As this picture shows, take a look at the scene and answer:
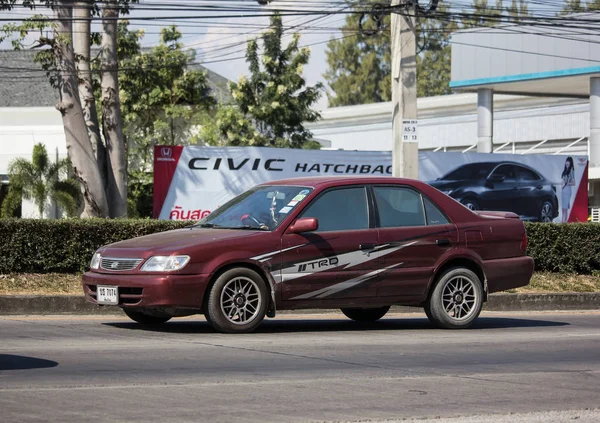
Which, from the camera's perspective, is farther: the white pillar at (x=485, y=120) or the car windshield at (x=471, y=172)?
the white pillar at (x=485, y=120)

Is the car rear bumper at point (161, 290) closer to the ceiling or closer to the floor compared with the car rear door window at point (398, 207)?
closer to the floor

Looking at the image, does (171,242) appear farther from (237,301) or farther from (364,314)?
(364,314)

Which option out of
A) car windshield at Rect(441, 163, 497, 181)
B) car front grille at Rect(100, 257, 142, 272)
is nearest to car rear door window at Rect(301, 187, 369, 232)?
car front grille at Rect(100, 257, 142, 272)

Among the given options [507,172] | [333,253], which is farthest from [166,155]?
[333,253]

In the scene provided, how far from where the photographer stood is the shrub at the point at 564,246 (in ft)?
59.2

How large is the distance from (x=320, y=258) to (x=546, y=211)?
16.0 metres

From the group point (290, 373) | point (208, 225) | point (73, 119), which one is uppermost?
point (73, 119)

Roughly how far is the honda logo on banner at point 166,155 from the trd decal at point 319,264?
10.5 metres

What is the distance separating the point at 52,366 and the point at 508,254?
596 centimetres

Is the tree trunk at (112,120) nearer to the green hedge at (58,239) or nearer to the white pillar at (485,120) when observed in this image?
the green hedge at (58,239)

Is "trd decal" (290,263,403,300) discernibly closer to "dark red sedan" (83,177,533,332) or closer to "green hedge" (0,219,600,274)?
"dark red sedan" (83,177,533,332)

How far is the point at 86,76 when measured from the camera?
72.4ft

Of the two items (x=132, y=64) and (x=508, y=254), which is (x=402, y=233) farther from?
(x=132, y=64)

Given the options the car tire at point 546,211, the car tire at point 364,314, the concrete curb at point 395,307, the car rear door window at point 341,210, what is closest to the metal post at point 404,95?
the concrete curb at point 395,307
